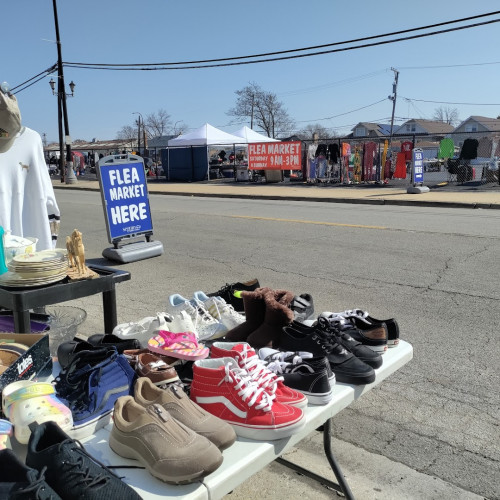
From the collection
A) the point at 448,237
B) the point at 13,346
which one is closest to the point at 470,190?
the point at 448,237

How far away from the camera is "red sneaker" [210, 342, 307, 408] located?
69.0 inches

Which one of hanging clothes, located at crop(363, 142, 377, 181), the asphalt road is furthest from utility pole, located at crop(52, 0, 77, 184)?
hanging clothes, located at crop(363, 142, 377, 181)

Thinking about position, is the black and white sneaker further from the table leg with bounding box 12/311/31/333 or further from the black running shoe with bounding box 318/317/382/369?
the table leg with bounding box 12/311/31/333

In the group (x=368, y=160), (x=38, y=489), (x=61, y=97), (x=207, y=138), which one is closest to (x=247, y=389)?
(x=38, y=489)

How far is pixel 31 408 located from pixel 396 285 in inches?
198

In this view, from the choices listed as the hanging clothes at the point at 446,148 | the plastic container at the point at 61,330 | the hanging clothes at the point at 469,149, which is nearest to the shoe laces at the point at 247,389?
the plastic container at the point at 61,330

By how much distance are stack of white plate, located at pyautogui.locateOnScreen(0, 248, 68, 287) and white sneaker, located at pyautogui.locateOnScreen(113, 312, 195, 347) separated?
0.51 metres

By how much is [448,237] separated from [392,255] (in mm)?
1906

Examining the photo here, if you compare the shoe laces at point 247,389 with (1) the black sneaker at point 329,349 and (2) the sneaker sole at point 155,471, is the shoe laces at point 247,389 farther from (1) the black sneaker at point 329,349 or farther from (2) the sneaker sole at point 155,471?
(1) the black sneaker at point 329,349

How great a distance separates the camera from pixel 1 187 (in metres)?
3.32

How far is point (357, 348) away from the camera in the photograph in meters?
2.14

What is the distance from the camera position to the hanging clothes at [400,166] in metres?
20.1

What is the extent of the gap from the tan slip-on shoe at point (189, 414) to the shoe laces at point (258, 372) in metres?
0.20

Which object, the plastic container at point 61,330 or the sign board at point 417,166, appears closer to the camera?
the plastic container at point 61,330
